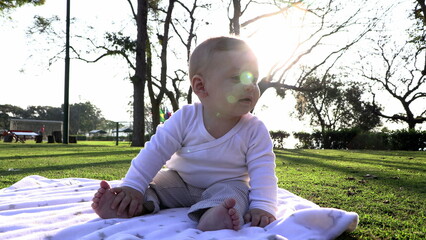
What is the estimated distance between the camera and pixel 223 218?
1.40m

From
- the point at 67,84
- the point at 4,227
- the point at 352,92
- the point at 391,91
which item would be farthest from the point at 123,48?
the point at 352,92

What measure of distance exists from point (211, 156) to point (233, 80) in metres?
0.43

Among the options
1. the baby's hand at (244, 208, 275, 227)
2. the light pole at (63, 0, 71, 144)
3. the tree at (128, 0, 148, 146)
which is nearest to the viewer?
the baby's hand at (244, 208, 275, 227)

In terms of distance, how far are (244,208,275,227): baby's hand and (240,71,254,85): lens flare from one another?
2.08 feet

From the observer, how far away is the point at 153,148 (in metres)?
1.83

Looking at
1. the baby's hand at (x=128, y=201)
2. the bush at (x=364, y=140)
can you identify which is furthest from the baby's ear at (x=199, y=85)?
the bush at (x=364, y=140)

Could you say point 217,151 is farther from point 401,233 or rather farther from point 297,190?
point 297,190

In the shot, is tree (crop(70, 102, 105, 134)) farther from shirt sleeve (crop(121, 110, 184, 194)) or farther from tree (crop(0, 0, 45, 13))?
shirt sleeve (crop(121, 110, 184, 194))

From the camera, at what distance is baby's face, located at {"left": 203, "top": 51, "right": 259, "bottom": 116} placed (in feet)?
5.59

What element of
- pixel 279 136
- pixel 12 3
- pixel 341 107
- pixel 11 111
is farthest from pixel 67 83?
pixel 11 111

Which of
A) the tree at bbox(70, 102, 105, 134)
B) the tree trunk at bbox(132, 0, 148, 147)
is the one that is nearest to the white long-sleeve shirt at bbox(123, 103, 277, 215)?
the tree trunk at bbox(132, 0, 148, 147)

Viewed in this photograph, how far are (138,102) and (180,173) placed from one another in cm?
1118

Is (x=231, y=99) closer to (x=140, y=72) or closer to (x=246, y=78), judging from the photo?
(x=246, y=78)

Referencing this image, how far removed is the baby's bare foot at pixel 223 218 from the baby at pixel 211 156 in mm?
86
